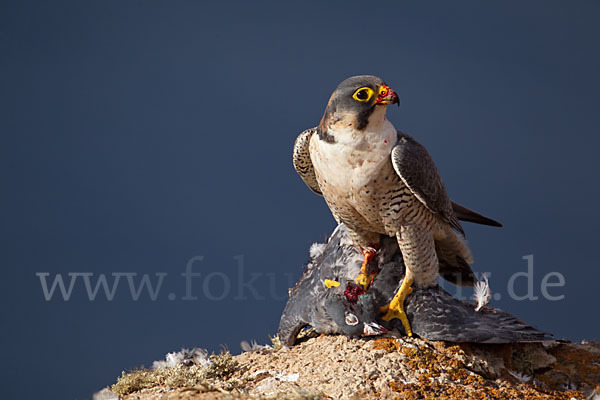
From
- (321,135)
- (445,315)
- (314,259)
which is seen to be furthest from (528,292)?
(321,135)

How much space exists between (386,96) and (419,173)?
0.65 meters

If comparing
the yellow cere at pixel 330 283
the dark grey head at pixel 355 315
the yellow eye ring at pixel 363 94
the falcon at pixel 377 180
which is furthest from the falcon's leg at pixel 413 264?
the yellow eye ring at pixel 363 94

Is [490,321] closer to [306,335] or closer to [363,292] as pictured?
[363,292]

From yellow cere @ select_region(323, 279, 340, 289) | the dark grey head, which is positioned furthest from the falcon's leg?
yellow cere @ select_region(323, 279, 340, 289)

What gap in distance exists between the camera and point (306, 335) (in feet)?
17.9

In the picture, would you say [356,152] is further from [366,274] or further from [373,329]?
[373,329]

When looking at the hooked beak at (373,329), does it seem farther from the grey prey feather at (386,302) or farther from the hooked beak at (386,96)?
→ the hooked beak at (386,96)

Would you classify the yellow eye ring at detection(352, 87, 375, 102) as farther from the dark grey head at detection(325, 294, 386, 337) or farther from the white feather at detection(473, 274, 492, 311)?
the white feather at detection(473, 274, 492, 311)

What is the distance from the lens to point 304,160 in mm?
5293

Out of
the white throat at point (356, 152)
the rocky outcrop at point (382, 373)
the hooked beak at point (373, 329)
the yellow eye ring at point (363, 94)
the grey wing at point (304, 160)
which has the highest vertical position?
the yellow eye ring at point (363, 94)

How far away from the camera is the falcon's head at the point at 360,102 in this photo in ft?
14.6

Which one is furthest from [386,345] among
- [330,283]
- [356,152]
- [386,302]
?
[356,152]

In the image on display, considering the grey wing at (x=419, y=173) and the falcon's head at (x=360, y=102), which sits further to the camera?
the grey wing at (x=419, y=173)

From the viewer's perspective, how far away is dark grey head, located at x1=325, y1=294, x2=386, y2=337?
15.9 ft
